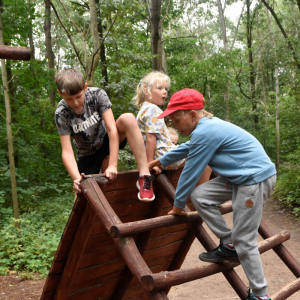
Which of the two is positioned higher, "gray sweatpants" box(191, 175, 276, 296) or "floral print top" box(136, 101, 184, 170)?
"floral print top" box(136, 101, 184, 170)

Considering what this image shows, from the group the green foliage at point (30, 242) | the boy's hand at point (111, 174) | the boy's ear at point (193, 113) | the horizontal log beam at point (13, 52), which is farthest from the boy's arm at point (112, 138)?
the green foliage at point (30, 242)

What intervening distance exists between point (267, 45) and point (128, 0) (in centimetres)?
1867

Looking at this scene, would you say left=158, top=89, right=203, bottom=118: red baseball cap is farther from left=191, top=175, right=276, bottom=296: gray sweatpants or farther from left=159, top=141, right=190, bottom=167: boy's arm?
left=191, top=175, right=276, bottom=296: gray sweatpants

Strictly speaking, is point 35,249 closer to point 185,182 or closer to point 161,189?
point 161,189

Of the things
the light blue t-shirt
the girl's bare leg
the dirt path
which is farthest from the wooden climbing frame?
the dirt path

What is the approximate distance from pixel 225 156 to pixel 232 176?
0.44 feet

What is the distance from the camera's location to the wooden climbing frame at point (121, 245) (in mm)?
1913

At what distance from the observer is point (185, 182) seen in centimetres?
210

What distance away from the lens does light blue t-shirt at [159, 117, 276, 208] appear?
2016mm

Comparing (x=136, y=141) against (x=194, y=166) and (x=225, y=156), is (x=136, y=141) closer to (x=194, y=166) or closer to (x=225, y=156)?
(x=194, y=166)

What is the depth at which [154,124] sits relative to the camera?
Answer: 9.11ft

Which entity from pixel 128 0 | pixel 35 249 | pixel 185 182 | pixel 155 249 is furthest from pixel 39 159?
pixel 185 182

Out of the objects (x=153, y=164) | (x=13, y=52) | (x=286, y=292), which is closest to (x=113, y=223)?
(x=153, y=164)

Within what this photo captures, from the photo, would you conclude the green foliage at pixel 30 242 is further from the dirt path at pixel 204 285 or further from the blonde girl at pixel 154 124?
the blonde girl at pixel 154 124
